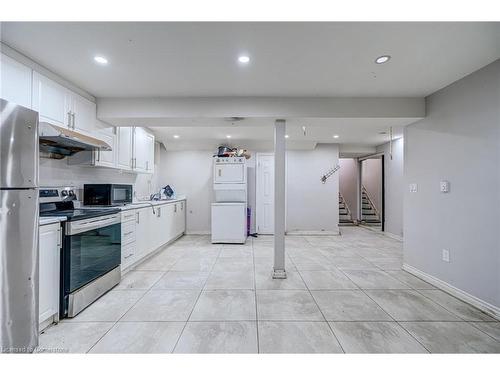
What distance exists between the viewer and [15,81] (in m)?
1.99

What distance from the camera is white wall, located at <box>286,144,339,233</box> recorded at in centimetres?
595

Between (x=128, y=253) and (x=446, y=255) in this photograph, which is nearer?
(x=446, y=255)

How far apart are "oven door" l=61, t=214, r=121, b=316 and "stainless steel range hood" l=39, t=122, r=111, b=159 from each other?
0.80m

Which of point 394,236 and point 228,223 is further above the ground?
point 228,223

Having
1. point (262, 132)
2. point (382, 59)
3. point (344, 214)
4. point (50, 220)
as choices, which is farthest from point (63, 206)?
point (344, 214)

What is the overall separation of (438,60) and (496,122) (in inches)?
30.7

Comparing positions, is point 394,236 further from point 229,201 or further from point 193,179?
point 193,179

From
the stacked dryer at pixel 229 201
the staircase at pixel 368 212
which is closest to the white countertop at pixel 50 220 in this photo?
the stacked dryer at pixel 229 201

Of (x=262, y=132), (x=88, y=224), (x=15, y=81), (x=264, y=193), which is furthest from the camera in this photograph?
(x=264, y=193)

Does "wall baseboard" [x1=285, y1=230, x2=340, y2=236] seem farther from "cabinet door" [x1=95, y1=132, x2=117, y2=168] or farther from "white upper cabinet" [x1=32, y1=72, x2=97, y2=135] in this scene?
"white upper cabinet" [x1=32, y1=72, x2=97, y2=135]

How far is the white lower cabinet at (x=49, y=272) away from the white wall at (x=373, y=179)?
25.2 ft

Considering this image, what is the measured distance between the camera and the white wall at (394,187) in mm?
5391

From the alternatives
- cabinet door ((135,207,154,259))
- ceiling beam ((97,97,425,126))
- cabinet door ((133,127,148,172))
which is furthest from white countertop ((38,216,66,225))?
cabinet door ((133,127,148,172))

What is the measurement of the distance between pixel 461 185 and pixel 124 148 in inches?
173
